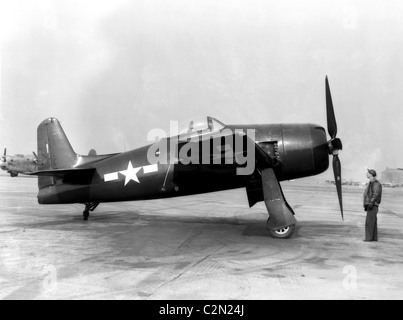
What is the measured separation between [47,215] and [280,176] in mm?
7637

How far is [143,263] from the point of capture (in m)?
5.87

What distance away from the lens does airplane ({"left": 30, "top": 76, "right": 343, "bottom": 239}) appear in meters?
8.19

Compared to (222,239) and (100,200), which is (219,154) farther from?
(100,200)

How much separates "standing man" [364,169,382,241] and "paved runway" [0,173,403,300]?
0.32 meters

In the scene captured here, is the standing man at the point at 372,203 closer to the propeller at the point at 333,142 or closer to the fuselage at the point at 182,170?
the propeller at the point at 333,142

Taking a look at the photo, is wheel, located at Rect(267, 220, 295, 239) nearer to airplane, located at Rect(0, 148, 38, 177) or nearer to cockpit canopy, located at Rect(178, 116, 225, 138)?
cockpit canopy, located at Rect(178, 116, 225, 138)

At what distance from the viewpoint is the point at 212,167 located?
9.02m

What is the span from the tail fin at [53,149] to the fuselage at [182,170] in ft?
1.75

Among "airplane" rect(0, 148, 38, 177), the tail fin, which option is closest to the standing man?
the tail fin

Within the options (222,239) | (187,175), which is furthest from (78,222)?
(222,239)

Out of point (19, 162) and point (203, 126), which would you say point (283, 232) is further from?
point (19, 162)

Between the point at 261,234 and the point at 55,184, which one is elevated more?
the point at 55,184

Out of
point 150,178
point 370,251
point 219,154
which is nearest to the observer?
point 370,251
